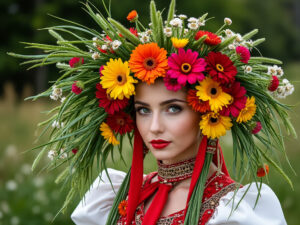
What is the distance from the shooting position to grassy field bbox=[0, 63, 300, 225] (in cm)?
523

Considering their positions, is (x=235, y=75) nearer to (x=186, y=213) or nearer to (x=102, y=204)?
(x=186, y=213)

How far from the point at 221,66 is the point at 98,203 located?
1.08m

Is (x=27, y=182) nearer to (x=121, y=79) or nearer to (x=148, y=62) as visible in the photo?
(x=121, y=79)

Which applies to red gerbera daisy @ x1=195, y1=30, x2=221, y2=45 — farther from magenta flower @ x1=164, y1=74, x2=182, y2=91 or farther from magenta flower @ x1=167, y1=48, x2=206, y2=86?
magenta flower @ x1=164, y1=74, x2=182, y2=91

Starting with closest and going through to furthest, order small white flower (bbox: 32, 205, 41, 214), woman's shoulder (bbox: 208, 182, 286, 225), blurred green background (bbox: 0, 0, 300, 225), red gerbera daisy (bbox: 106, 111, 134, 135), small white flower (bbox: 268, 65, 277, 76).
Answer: woman's shoulder (bbox: 208, 182, 286, 225) → small white flower (bbox: 268, 65, 277, 76) → red gerbera daisy (bbox: 106, 111, 134, 135) → small white flower (bbox: 32, 205, 41, 214) → blurred green background (bbox: 0, 0, 300, 225)

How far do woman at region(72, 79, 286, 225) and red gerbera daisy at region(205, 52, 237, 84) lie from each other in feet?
0.60

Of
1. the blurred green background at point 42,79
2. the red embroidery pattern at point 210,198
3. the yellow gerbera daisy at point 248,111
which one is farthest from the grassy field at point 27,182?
the yellow gerbera daisy at point 248,111

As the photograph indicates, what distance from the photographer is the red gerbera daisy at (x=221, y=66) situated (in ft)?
8.13

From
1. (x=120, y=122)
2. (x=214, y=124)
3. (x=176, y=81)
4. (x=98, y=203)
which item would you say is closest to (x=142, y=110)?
(x=120, y=122)

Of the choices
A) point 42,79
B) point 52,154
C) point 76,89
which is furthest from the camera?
point 42,79

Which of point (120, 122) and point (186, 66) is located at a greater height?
point (186, 66)

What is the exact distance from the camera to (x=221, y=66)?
2486 millimetres

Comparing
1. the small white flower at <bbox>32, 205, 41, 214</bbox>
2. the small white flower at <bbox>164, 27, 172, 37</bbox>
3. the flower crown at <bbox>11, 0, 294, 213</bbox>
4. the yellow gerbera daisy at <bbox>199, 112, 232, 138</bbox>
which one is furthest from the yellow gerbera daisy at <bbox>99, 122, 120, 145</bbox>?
the small white flower at <bbox>32, 205, 41, 214</bbox>

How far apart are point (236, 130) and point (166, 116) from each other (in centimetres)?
35
